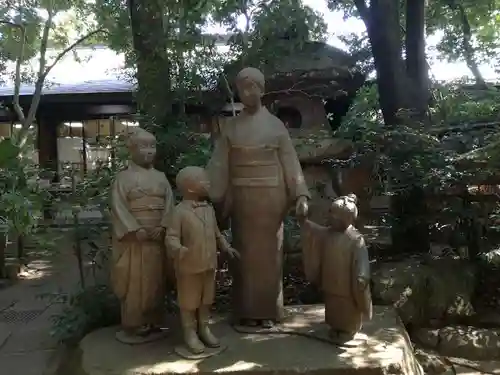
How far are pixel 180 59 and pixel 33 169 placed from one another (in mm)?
1990

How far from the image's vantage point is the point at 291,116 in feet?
32.3

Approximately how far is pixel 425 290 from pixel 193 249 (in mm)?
2840

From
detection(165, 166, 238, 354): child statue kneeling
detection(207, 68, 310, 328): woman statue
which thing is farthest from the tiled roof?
detection(165, 166, 238, 354): child statue kneeling

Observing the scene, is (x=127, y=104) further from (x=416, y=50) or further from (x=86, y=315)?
(x=86, y=315)

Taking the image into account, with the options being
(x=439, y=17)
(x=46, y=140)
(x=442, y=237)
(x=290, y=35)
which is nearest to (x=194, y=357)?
(x=442, y=237)

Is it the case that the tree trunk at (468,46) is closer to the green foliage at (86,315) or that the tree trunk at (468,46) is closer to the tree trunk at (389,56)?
the tree trunk at (389,56)

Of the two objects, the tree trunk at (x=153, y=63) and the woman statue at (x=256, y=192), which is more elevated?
the tree trunk at (x=153, y=63)

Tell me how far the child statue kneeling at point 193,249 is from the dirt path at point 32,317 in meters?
1.42

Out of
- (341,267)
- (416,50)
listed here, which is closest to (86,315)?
(341,267)

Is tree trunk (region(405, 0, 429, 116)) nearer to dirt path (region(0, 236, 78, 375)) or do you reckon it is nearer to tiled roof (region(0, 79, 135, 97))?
dirt path (region(0, 236, 78, 375))

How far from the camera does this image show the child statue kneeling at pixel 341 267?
3412 millimetres

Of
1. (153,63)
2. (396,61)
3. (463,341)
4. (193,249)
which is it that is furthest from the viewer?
(396,61)

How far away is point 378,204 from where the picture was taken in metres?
9.46


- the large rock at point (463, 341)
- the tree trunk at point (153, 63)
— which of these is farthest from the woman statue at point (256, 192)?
the tree trunk at point (153, 63)
